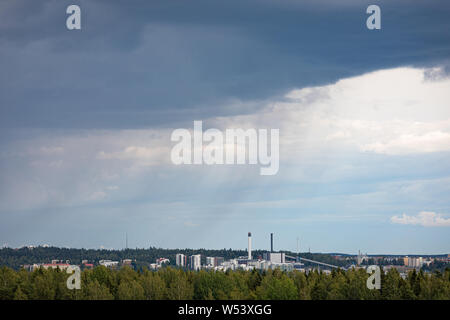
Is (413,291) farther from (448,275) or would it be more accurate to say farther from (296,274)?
(296,274)
